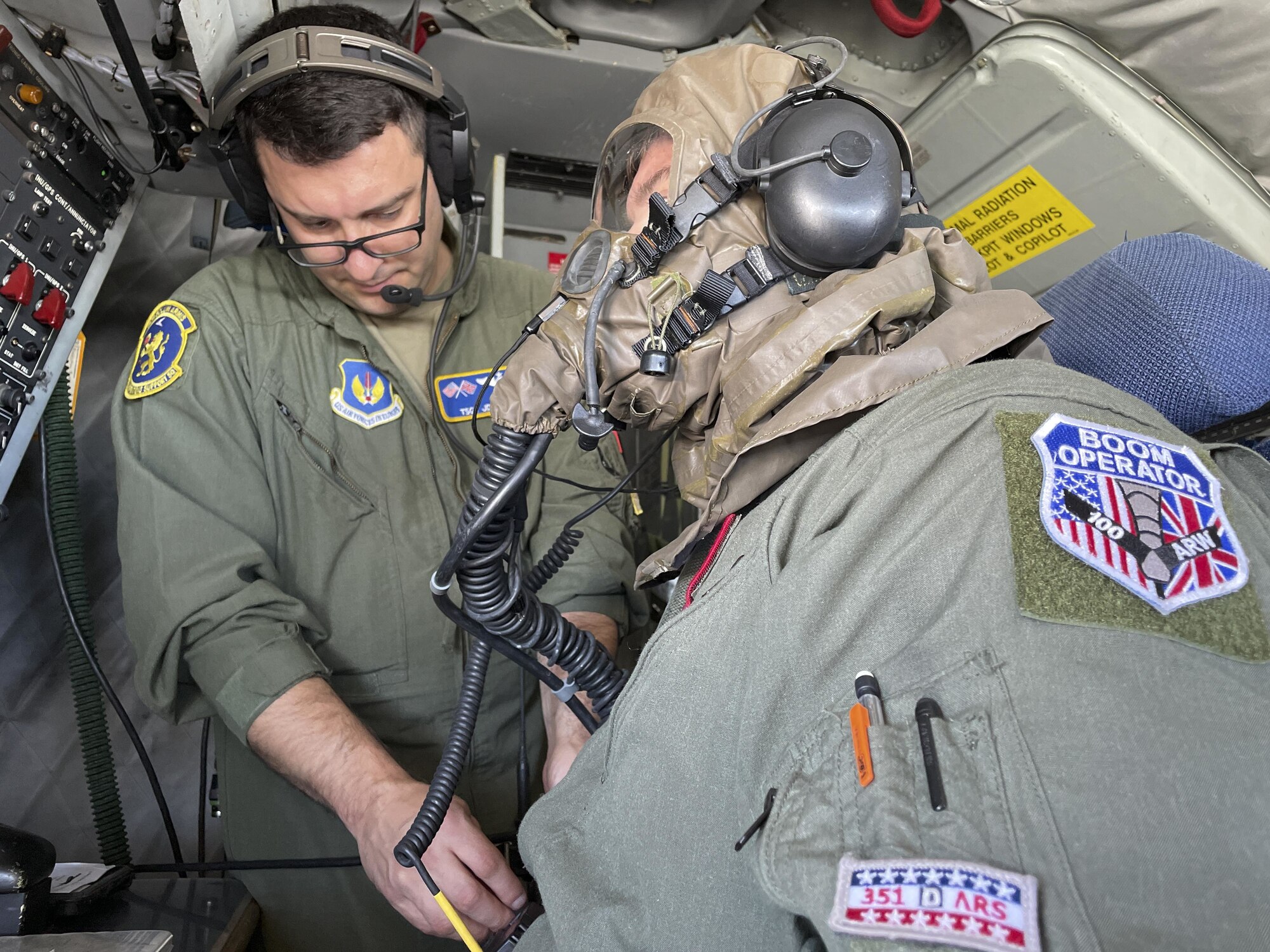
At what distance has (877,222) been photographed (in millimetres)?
867

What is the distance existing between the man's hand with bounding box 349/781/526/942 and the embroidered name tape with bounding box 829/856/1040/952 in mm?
683

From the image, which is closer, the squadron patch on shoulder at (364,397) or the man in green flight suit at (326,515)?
the man in green flight suit at (326,515)

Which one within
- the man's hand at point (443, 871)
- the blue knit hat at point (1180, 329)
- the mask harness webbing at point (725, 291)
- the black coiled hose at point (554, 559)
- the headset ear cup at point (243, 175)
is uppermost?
the headset ear cup at point (243, 175)

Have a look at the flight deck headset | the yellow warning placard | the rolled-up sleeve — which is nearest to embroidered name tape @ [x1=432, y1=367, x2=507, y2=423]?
the rolled-up sleeve

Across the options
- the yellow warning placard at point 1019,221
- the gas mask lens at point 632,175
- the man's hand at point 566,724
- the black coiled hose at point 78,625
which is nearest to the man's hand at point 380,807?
the man's hand at point 566,724

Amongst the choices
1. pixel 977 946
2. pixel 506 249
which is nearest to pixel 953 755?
pixel 977 946

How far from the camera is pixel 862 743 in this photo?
62cm

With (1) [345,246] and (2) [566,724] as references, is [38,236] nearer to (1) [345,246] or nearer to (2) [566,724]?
(1) [345,246]

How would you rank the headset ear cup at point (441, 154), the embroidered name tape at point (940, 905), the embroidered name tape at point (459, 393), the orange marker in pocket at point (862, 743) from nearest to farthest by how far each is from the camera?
the embroidered name tape at point (940, 905), the orange marker in pocket at point (862, 743), the headset ear cup at point (441, 154), the embroidered name tape at point (459, 393)

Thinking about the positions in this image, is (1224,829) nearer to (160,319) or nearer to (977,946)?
(977,946)

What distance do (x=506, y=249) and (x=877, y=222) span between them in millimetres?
1733

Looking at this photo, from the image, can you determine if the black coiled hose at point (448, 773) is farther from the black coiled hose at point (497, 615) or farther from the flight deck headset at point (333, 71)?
the flight deck headset at point (333, 71)

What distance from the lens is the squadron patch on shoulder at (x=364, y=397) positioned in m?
1.54

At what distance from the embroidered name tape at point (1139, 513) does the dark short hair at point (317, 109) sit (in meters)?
1.18
